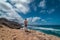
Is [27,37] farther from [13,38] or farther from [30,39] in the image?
[13,38]

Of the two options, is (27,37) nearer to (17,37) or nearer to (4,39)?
(17,37)

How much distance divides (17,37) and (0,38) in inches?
80.3

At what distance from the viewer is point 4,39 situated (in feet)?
Answer: 54.8

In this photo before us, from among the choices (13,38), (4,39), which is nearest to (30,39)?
(13,38)

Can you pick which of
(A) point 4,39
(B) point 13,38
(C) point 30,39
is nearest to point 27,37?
(C) point 30,39

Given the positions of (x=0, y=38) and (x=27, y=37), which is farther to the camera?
(x=27, y=37)

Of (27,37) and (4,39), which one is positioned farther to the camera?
(27,37)

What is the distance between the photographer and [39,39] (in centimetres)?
1725

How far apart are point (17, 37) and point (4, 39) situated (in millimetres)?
1626

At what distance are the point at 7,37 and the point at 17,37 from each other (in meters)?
1.22

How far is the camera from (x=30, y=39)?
1727 cm

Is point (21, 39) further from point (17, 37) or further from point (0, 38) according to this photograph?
point (0, 38)

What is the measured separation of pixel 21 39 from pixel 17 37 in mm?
677

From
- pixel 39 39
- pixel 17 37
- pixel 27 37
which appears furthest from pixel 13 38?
pixel 39 39
